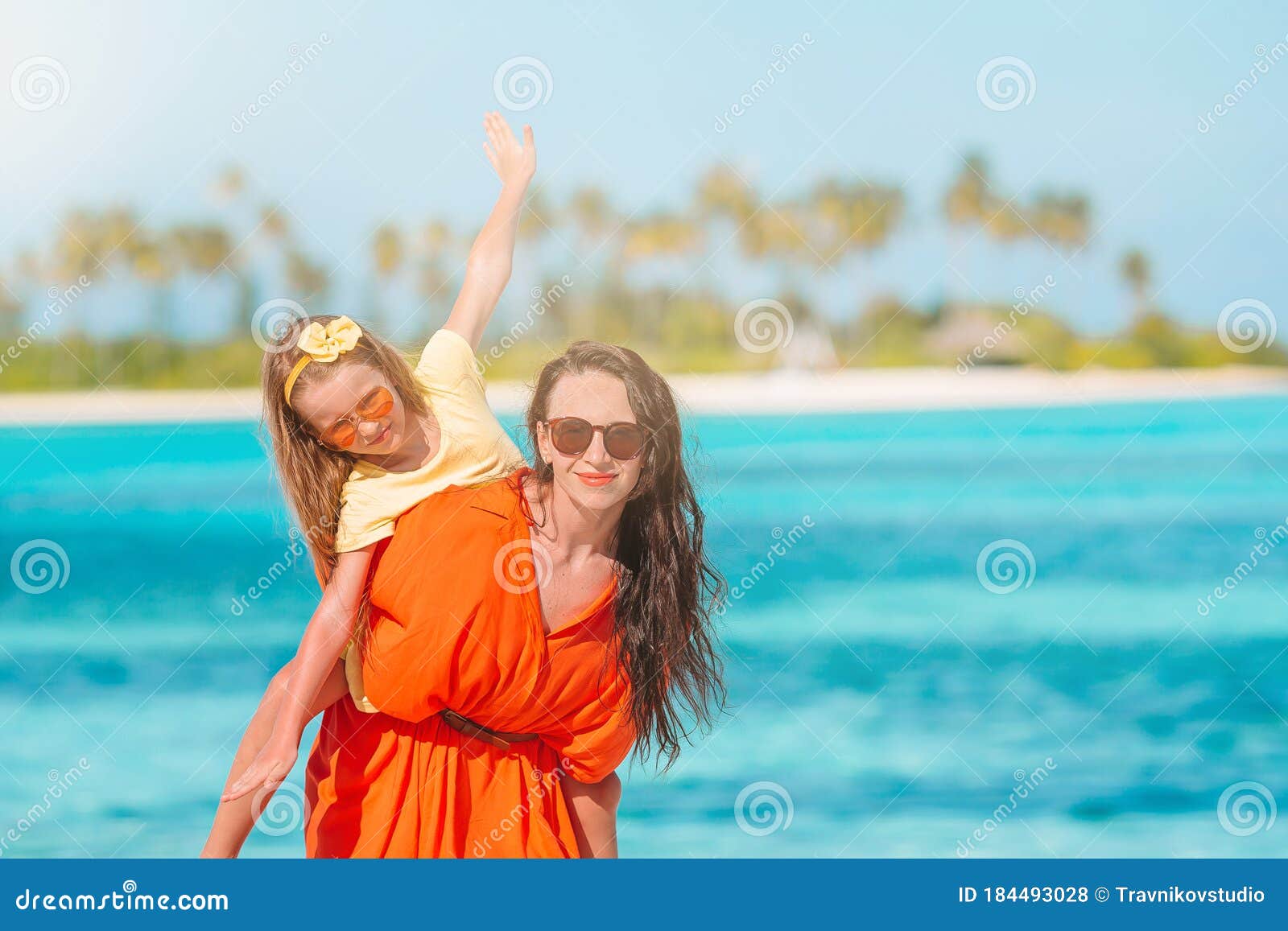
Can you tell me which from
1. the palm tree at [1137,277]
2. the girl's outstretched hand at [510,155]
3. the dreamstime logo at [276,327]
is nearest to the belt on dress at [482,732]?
the dreamstime logo at [276,327]

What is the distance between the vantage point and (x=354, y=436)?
310 centimetres

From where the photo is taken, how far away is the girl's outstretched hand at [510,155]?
3.58 metres

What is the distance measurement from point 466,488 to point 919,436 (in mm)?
32619

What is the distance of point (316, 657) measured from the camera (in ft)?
10.0

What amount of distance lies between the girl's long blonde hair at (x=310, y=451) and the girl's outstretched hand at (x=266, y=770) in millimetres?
304

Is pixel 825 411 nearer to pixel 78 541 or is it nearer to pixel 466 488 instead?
pixel 78 541

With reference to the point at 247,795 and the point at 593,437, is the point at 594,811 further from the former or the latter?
the point at 593,437

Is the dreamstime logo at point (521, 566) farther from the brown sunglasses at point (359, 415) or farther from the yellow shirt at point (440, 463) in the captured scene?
the brown sunglasses at point (359, 415)
